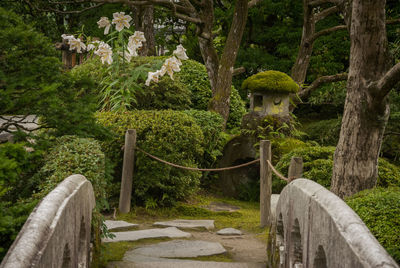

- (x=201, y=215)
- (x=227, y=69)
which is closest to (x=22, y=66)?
(x=201, y=215)

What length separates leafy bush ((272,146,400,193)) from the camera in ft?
23.1

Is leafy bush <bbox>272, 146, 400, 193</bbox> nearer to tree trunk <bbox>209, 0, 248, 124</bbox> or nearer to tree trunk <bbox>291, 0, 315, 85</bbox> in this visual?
tree trunk <bbox>209, 0, 248, 124</bbox>

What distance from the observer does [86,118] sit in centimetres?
493

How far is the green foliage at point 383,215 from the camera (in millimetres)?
3277

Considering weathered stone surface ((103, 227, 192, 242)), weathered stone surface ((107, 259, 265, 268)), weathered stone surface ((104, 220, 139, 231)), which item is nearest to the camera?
weathered stone surface ((107, 259, 265, 268))

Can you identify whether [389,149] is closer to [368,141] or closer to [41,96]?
[368,141]

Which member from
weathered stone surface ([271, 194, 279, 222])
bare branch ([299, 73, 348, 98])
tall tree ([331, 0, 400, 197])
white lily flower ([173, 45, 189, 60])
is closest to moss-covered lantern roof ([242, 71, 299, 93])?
white lily flower ([173, 45, 189, 60])

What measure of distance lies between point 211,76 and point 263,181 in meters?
4.87

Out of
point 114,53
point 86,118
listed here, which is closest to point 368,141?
point 86,118

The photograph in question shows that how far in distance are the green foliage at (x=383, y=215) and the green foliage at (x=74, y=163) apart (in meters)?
2.15

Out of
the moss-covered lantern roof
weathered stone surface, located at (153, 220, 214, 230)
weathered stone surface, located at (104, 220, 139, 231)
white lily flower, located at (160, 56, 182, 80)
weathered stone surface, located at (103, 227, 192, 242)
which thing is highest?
white lily flower, located at (160, 56, 182, 80)

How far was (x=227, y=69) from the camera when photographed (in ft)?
36.3

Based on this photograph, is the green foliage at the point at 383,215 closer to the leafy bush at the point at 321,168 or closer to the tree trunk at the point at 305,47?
the leafy bush at the point at 321,168

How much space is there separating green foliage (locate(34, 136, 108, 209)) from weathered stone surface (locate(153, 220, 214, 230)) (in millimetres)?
2427
